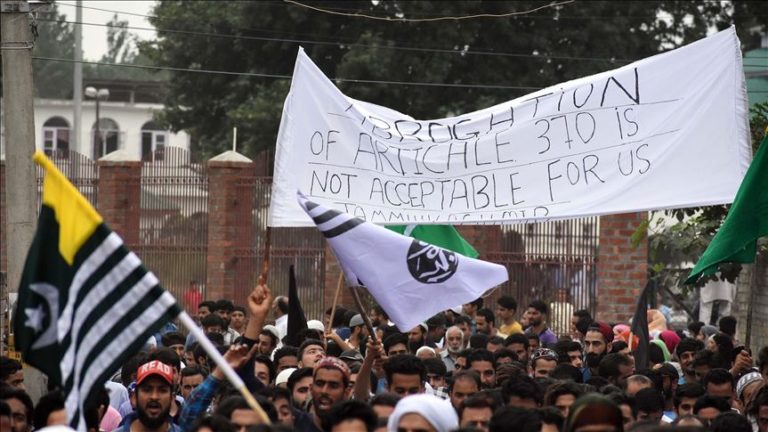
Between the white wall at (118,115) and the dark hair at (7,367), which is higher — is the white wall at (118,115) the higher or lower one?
the higher one

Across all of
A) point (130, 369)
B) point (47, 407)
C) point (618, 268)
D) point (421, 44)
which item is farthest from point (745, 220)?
point (421, 44)

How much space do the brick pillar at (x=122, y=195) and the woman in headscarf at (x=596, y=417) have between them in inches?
685

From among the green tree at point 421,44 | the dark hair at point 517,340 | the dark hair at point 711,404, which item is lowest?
the dark hair at point 711,404

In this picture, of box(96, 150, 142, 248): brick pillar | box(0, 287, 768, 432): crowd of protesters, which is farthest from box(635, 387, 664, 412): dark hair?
box(96, 150, 142, 248): brick pillar

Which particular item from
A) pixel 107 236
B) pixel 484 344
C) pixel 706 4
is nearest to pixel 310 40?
pixel 706 4

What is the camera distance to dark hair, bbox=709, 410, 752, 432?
830 centimetres

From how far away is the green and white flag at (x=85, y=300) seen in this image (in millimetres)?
6863

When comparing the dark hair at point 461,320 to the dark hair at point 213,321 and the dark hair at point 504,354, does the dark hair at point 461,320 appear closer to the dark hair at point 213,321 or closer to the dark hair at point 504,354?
the dark hair at point 213,321

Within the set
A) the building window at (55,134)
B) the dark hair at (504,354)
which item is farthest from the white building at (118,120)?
the dark hair at (504,354)

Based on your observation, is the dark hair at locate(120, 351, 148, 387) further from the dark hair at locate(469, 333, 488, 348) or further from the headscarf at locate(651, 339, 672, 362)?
the headscarf at locate(651, 339, 672, 362)

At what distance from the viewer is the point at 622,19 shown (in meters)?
30.9

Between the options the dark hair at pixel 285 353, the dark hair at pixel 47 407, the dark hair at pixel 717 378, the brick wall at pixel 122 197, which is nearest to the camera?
the dark hair at pixel 47 407

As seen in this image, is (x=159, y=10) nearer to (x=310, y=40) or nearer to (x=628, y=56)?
(x=310, y=40)

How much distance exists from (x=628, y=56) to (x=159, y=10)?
10.1m
